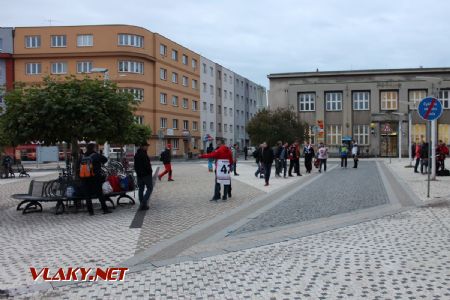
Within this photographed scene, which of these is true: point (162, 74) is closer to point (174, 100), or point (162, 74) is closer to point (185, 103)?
point (174, 100)

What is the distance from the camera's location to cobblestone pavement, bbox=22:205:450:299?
208 inches

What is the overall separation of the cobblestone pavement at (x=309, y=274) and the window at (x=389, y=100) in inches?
2128

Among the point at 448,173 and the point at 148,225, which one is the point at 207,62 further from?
the point at 148,225

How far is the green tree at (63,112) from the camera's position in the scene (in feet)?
38.2

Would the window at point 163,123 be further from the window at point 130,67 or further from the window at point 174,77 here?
the window at point 130,67

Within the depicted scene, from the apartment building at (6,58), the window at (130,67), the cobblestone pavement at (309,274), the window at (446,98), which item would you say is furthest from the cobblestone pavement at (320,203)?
the apartment building at (6,58)

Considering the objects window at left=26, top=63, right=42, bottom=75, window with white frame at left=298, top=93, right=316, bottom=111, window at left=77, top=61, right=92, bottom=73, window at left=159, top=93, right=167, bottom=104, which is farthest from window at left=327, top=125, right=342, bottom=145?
window at left=26, top=63, right=42, bottom=75

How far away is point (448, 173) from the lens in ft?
72.0

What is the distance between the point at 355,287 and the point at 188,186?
44.1 ft

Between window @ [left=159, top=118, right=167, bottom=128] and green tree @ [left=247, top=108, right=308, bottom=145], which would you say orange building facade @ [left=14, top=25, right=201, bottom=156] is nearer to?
window @ [left=159, top=118, right=167, bottom=128]

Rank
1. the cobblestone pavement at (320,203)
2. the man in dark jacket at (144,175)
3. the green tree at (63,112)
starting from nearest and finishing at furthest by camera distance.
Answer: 1. the cobblestone pavement at (320,203)
2. the green tree at (63,112)
3. the man in dark jacket at (144,175)

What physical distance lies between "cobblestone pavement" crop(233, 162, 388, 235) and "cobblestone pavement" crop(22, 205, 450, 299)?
1.93 metres

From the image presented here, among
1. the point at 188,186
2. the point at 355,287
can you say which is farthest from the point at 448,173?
the point at 355,287

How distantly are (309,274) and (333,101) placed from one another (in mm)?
56535
